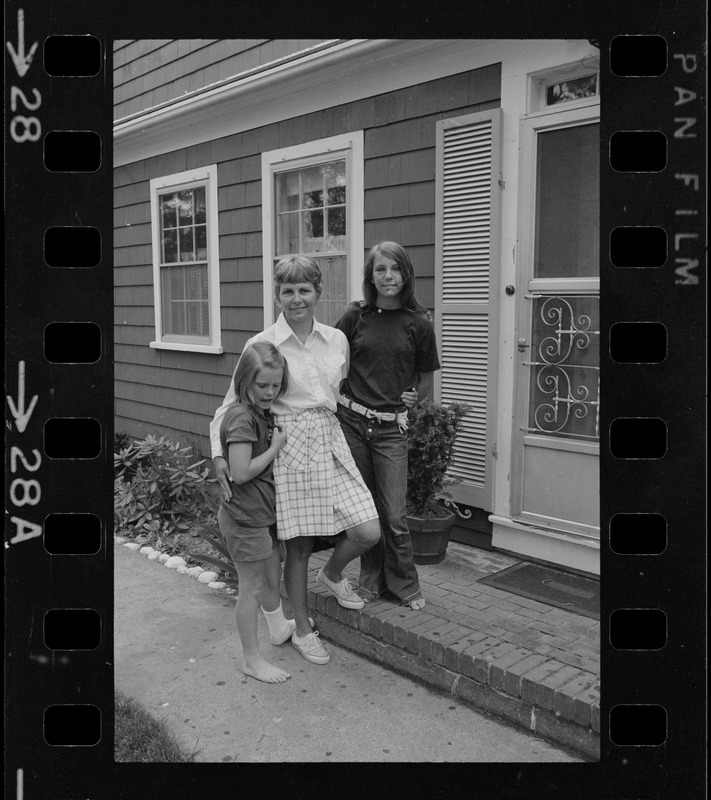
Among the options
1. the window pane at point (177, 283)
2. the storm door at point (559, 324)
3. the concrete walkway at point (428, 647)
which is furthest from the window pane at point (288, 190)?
the concrete walkway at point (428, 647)

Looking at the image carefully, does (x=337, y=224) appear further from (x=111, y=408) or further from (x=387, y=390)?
(x=111, y=408)

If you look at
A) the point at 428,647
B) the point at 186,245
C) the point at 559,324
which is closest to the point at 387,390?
the point at 559,324

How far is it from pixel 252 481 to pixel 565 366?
1648 mm

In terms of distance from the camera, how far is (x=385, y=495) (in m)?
3.37

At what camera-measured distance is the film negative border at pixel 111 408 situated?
67.4 inches

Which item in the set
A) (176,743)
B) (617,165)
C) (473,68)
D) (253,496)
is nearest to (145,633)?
(176,743)

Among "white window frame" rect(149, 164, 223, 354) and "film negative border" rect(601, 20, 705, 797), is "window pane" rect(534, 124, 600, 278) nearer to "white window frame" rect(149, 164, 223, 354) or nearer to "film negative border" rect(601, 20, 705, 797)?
"film negative border" rect(601, 20, 705, 797)

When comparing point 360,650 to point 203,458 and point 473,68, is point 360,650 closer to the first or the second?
point 203,458

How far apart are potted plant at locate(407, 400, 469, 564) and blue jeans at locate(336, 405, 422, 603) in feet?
1.44

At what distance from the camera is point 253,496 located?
2.74m

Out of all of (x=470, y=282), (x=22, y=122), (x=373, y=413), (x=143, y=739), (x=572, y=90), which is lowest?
(x=143, y=739)

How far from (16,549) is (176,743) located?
103 centimetres

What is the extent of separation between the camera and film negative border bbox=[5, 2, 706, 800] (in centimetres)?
171

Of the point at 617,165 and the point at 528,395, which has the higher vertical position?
the point at 617,165
